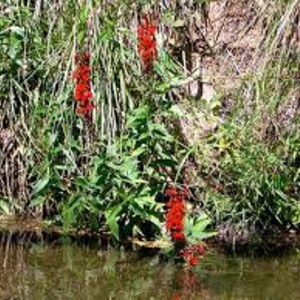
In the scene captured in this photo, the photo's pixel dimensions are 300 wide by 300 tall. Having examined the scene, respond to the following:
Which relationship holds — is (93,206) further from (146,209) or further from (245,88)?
(245,88)

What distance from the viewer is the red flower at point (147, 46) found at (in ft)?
12.9

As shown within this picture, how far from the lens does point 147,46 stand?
3.95 meters

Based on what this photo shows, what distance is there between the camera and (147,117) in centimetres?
387

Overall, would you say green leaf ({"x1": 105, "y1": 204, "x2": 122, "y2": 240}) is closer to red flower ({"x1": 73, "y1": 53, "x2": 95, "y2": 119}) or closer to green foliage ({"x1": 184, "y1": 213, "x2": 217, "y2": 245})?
green foliage ({"x1": 184, "y1": 213, "x2": 217, "y2": 245})

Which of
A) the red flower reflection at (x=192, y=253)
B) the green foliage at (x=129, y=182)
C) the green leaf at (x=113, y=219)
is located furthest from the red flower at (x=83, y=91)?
the red flower reflection at (x=192, y=253)

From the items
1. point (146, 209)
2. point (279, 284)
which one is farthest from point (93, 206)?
point (279, 284)

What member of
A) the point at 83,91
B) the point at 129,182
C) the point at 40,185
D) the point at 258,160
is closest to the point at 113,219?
the point at 129,182

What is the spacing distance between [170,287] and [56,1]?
1725 mm

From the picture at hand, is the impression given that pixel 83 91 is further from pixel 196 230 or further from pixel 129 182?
pixel 196 230

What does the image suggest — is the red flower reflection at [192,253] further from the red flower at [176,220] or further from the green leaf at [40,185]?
the green leaf at [40,185]

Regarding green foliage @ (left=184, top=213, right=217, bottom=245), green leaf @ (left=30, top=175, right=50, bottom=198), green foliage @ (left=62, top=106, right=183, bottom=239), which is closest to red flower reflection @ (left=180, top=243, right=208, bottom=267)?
green foliage @ (left=184, top=213, right=217, bottom=245)

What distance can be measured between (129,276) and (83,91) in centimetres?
85

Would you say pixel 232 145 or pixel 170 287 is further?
pixel 232 145

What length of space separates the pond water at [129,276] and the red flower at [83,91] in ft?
1.98
